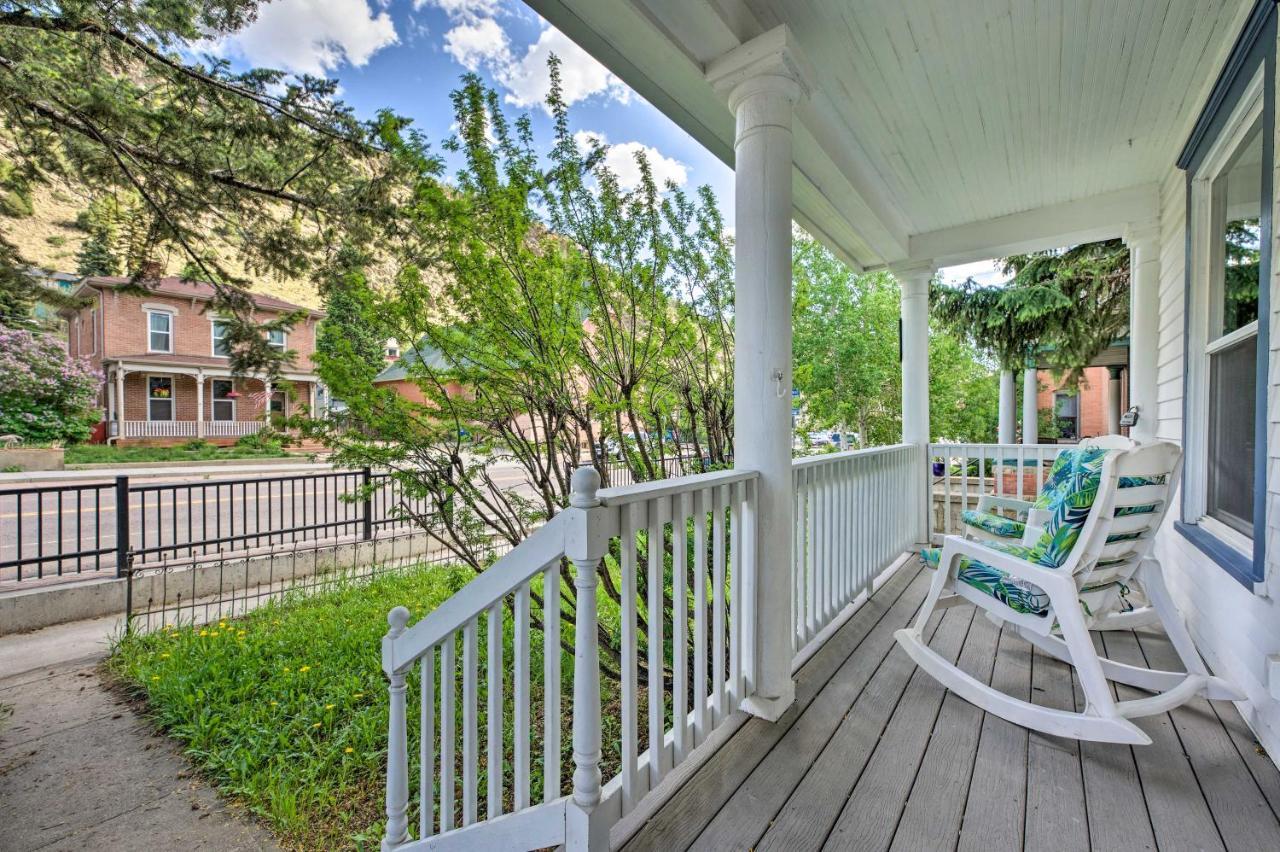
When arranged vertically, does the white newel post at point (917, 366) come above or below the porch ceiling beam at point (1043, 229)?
below

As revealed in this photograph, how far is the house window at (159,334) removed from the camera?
8.79m

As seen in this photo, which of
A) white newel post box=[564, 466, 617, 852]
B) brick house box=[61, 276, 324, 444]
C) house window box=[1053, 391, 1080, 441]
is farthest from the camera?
house window box=[1053, 391, 1080, 441]

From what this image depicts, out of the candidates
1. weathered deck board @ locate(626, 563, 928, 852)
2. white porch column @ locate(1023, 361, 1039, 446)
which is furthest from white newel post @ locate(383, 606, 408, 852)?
white porch column @ locate(1023, 361, 1039, 446)

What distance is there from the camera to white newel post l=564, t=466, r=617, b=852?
1.14 m

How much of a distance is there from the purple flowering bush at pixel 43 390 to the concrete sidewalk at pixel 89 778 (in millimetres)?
2222

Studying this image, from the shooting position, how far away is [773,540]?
1.92 meters

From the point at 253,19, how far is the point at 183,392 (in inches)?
427

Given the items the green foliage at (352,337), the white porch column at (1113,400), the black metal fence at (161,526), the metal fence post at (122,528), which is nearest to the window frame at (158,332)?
the black metal fence at (161,526)

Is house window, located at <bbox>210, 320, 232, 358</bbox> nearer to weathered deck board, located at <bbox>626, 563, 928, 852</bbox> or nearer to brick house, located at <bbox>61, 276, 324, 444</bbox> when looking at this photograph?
brick house, located at <bbox>61, 276, 324, 444</bbox>

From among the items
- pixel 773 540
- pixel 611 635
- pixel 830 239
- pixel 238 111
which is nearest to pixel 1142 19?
pixel 830 239

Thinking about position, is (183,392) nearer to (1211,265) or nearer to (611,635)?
(611,635)

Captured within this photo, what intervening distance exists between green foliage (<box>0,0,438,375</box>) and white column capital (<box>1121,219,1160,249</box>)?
15.0ft

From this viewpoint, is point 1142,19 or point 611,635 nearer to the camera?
point 1142,19

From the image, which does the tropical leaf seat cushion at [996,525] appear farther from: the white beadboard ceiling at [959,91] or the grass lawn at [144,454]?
the grass lawn at [144,454]
